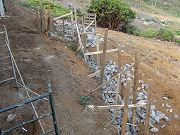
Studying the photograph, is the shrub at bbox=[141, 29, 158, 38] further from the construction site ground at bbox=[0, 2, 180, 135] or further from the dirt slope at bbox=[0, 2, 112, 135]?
the dirt slope at bbox=[0, 2, 112, 135]

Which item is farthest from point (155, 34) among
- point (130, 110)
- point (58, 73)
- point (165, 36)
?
point (58, 73)

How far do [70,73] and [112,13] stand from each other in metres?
8.79

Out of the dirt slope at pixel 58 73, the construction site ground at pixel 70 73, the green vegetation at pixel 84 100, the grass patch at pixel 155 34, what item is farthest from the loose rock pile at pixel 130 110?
the grass patch at pixel 155 34

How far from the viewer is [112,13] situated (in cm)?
1983

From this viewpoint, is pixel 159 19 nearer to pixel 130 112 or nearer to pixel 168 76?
pixel 168 76

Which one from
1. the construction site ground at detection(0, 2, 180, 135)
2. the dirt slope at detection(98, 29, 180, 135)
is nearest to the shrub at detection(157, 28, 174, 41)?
the dirt slope at detection(98, 29, 180, 135)

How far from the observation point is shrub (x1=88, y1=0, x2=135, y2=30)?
19.7m

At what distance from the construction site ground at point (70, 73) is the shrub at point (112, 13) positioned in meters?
2.88

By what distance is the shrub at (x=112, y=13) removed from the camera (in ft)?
64.5

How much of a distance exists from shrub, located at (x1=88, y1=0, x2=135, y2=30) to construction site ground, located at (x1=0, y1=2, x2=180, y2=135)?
2.88m

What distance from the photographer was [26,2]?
66.4 feet

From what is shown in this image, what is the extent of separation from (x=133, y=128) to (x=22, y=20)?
7152mm

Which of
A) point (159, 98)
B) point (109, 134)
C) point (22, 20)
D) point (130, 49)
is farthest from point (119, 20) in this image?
point (109, 134)

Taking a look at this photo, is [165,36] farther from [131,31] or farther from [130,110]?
[130,110]
